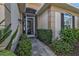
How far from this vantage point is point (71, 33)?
5.69 m

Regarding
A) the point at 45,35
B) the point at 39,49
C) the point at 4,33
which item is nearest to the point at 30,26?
the point at 45,35

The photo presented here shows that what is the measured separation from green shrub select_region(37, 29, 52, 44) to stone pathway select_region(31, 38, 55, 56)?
122 millimetres

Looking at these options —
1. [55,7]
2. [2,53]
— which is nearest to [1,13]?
[2,53]

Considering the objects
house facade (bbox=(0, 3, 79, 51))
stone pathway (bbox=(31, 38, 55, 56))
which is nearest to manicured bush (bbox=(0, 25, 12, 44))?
house facade (bbox=(0, 3, 79, 51))

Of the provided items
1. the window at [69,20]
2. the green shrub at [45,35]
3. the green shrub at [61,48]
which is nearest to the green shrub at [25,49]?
the green shrub at [45,35]

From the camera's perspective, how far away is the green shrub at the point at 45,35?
572 centimetres

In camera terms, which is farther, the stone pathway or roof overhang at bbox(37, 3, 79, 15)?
the stone pathway

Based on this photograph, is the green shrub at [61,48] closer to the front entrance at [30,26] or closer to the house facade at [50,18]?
the house facade at [50,18]

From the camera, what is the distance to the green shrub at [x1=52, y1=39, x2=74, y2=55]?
5.59 meters

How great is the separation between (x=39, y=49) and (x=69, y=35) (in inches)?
32.0

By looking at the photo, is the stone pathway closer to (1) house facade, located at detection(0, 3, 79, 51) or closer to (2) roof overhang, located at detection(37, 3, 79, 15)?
(1) house facade, located at detection(0, 3, 79, 51)

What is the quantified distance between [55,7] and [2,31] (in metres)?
1.44

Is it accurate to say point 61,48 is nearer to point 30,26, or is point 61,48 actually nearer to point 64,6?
point 30,26

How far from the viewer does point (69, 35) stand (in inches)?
227
